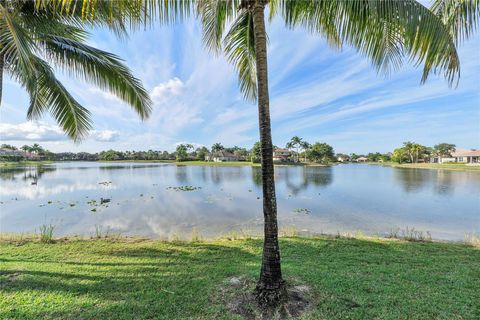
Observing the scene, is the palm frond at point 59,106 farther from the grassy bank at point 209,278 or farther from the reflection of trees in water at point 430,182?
the reflection of trees in water at point 430,182

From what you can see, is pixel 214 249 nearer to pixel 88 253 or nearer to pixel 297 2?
pixel 88 253

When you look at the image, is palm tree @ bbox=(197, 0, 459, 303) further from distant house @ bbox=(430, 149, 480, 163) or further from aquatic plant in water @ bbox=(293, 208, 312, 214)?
distant house @ bbox=(430, 149, 480, 163)

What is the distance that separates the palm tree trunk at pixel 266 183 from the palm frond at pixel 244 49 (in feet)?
4.03

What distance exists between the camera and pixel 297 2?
359cm

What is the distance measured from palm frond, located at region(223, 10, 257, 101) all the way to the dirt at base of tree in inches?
151

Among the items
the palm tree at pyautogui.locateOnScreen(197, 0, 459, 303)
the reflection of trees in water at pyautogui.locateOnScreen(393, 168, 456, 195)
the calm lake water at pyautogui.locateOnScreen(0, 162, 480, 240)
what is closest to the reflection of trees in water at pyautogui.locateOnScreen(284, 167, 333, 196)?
the calm lake water at pyautogui.locateOnScreen(0, 162, 480, 240)

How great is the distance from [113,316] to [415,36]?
4.44 meters

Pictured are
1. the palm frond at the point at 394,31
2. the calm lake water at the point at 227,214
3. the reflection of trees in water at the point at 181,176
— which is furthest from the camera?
the reflection of trees in water at the point at 181,176

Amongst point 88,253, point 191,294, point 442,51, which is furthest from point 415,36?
point 88,253

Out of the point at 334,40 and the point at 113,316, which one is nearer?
the point at 113,316

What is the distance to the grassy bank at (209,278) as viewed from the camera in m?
2.67

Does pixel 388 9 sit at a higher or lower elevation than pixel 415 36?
higher

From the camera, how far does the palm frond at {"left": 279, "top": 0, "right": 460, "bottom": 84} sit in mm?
2258

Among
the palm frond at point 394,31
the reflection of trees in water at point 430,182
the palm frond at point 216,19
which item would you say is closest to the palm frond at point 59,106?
the palm frond at point 216,19
